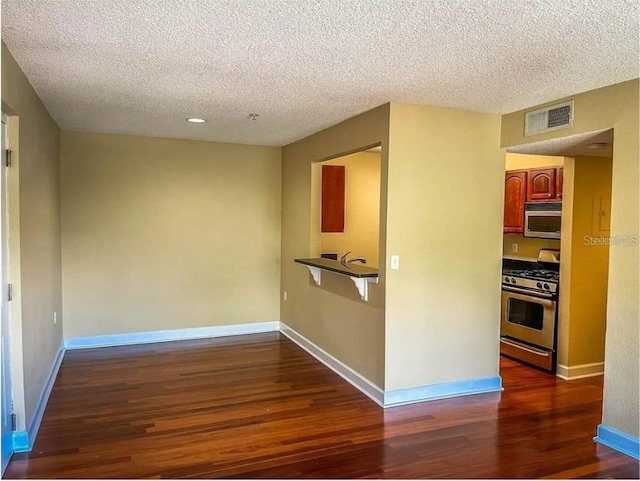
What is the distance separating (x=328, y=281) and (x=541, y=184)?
2.52m

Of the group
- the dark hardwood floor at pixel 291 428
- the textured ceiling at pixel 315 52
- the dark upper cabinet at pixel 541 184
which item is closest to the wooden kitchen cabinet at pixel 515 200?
the dark upper cabinet at pixel 541 184

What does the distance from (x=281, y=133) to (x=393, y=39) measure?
9.02 ft

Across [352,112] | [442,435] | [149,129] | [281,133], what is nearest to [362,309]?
[442,435]

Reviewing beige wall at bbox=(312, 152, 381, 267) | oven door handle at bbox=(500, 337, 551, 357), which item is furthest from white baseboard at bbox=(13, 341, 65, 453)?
oven door handle at bbox=(500, 337, 551, 357)

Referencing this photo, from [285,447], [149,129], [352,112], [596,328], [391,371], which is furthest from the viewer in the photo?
[149,129]

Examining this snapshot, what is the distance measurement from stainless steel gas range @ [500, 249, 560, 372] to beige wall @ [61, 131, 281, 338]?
2723mm

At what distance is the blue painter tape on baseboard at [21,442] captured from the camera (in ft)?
9.34

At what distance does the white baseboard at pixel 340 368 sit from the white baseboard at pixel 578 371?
1879 mm

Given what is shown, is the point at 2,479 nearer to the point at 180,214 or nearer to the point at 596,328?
the point at 180,214

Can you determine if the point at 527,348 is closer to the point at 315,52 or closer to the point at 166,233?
the point at 315,52

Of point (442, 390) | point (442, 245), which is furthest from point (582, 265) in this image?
point (442, 390)

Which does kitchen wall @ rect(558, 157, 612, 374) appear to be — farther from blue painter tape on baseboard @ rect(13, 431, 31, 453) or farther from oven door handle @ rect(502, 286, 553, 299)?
blue painter tape on baseboard @ rect(13, 431, 31, 453)

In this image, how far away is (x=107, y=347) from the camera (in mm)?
5195

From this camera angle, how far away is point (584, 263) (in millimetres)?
4441
